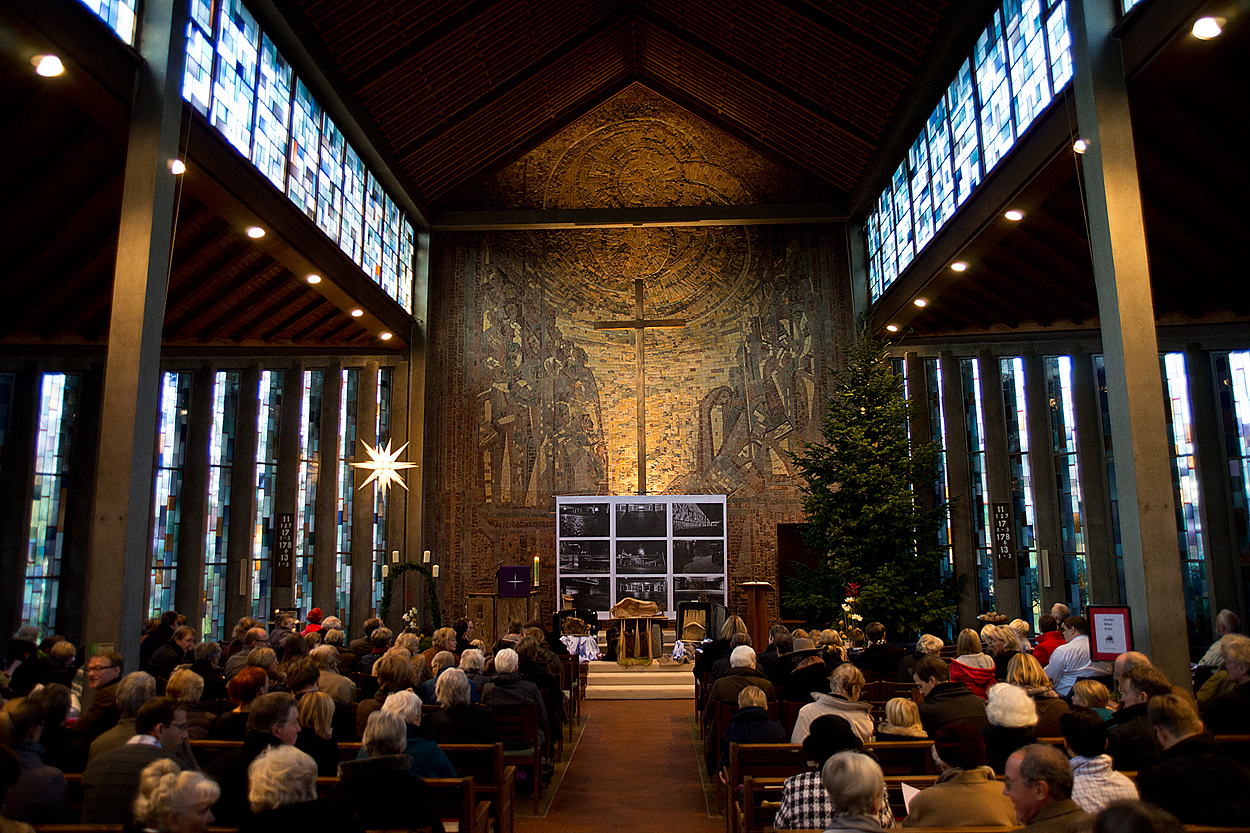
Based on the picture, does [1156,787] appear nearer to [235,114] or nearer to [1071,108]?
[1071,108]

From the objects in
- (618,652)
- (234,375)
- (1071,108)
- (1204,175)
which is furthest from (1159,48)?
(234,375)

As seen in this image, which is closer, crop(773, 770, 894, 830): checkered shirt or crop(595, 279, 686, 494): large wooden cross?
crop(773, 770, 894, 830): checkered shirt

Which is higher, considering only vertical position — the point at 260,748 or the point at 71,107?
the point at 71,107

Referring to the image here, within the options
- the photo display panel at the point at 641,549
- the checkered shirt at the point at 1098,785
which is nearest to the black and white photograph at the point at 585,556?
the photo display panel at the point at 641,549

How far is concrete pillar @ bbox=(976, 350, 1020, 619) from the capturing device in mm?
14938

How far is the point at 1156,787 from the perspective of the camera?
2.98 metres

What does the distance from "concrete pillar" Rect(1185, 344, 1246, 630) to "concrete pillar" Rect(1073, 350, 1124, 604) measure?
1387mm

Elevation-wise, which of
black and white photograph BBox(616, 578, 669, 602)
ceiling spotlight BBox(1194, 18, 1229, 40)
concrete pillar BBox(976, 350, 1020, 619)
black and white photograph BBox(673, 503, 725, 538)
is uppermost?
ceiling spotlight BBox(1194, 18, 1229, 40)

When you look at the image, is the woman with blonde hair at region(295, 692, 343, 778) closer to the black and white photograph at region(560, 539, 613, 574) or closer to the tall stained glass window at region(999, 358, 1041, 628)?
the black and white photograph at region(560, 539, 613, 574)

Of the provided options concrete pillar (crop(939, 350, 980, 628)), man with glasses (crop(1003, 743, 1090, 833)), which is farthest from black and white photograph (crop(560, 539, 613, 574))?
man with glasses (crop(1003, 743, 1090, 833))

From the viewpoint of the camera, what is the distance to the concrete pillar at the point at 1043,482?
48.5ft

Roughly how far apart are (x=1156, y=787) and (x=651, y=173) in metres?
17.0

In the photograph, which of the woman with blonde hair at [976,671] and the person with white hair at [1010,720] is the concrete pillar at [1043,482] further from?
the person with white hair at [1010,720]

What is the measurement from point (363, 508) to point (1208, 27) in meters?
14.6
